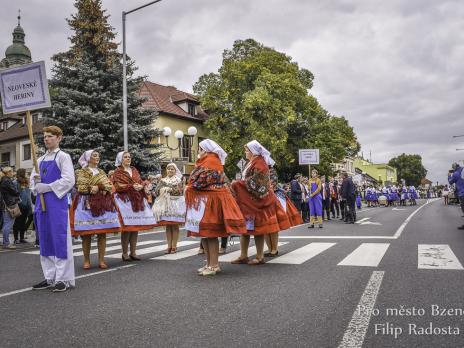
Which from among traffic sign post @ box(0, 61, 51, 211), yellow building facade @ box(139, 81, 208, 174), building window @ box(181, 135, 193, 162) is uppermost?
yellow building facade @ box(139, 81, 208, 174)

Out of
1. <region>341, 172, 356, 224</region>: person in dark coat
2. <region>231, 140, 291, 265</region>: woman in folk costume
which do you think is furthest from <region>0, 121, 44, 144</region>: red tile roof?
<region>231, 140, 291, 265</region>: woman in folk costume

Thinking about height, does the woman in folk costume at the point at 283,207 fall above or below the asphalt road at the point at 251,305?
above

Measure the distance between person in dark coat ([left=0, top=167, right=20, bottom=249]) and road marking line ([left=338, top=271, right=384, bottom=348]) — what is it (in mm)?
9713

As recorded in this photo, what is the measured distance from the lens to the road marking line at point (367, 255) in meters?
7.34

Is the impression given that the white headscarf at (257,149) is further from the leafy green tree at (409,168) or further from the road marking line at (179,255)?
the leafy green tree at (409,168)

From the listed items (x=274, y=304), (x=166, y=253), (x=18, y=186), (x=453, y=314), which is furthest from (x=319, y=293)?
(x=18, y=186)

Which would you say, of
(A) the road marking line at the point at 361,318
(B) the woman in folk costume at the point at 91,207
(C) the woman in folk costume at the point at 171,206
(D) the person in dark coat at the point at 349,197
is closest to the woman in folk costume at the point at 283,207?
(C) the woman in folk costume at the point at 171,206

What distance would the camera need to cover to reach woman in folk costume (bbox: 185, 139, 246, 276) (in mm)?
6664

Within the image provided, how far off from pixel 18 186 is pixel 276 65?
28521 mm

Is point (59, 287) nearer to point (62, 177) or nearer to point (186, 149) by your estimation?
point (62, 177)

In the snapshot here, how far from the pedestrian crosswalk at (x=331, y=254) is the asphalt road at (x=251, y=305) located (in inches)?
2.0

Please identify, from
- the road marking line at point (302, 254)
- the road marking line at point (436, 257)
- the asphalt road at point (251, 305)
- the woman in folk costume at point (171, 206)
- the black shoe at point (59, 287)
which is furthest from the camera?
the woman in folk costume at point (171, 206)

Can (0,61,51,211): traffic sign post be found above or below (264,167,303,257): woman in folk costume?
above

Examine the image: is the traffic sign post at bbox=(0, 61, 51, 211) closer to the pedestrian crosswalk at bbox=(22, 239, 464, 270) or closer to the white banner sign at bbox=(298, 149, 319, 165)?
the pedestrian crosswalk at bbox=(22, 239, 464, 270)
